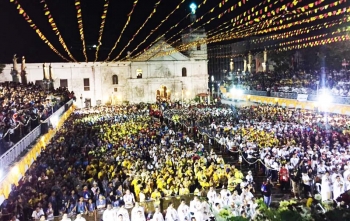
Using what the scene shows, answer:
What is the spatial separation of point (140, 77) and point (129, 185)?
47468mm

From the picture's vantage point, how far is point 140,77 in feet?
204

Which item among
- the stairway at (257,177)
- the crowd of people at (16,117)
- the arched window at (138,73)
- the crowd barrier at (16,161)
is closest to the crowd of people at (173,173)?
the stairway at (257,177)

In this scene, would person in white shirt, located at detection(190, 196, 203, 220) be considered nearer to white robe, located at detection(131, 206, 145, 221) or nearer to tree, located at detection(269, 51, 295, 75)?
white robe, located at detection(131, 206, 145, 221)

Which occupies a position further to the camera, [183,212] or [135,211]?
[183,212]

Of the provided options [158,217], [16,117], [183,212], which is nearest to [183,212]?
[183,212]

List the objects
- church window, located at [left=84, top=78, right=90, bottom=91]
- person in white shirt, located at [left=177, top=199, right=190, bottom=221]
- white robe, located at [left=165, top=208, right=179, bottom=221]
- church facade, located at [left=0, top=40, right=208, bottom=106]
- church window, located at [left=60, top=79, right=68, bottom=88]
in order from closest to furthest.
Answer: white robe, located at [left=165, top=208, right=179, bottom=221] < person in white shirt, located at [left=177, top=199, right=190, bottom=221] < church window, located at [left=60, top=79, right=68, bottom=88] < church facade, located at [left=0, top=40, right=208, bottom=106] < church window, located at [left=84, top=78, right=90, bottom=91]

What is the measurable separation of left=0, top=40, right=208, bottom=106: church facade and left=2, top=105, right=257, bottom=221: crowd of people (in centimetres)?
3991

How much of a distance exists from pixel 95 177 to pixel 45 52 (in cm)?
4848

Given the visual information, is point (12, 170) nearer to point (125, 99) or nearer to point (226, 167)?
point (226, 167)

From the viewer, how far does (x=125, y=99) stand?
2420 inches

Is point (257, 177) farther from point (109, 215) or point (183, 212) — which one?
point (109, 215)

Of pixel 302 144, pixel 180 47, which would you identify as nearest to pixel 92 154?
pixel 302 144

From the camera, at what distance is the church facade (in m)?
59.7

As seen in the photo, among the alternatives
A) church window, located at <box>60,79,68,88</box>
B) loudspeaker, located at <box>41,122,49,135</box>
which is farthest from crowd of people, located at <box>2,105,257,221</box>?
church window, located at <box>60,79,68,88</box>
